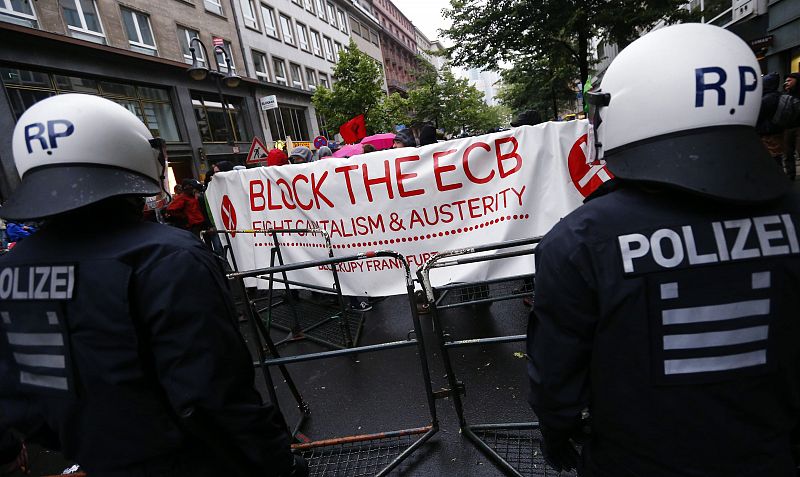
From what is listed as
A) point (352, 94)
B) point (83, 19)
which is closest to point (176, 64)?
point (83, 19)

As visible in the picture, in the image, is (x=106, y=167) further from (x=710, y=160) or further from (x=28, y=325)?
(x=710, y=160)

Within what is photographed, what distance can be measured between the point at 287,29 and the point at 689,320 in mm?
33042

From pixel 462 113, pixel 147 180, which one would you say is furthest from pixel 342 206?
pixel 462 113

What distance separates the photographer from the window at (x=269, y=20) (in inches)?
1021

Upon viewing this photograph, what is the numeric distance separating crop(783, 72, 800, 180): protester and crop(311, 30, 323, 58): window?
3150cm

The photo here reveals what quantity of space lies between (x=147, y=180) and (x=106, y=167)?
0.14 metres

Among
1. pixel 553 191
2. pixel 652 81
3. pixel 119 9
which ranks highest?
pixel 119 9

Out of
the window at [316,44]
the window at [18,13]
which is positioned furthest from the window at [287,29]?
the window at [18,13]

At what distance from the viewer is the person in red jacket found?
23.5ft

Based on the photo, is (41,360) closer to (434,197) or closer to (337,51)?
(434,197)

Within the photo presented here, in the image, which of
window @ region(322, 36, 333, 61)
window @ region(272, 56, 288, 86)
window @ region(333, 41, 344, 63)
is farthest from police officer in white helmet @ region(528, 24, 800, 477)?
window @ region(333, 41, 344, 63)

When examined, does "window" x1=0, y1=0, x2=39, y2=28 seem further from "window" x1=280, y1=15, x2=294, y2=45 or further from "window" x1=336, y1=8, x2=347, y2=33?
"window" x1=336, y1=8, x2=347, y2=33

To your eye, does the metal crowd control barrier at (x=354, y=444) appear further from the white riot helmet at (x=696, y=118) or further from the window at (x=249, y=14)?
the window at (x=249, y=14)

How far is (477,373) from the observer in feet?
11.8
